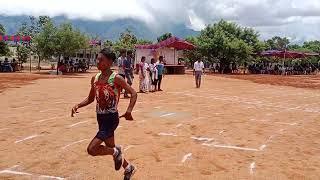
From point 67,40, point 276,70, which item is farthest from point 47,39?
point 276,70

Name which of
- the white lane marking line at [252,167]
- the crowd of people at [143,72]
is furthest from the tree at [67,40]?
the white lane marking line at [252,167]

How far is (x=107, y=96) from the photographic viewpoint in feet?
17.8

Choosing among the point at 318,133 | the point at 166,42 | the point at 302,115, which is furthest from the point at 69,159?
the point at 166,42

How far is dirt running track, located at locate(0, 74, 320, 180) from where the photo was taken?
21.0 feet

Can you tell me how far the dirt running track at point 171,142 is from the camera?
6.41 m

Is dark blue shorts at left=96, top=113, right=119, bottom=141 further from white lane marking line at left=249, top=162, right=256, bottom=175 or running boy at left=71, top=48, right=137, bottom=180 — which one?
white lane marking line at left=249, top=162, right=256, bottom=175

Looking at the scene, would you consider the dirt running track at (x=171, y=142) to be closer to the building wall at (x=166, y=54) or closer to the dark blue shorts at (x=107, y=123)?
the dark blue shorts at (x=107, y=123)

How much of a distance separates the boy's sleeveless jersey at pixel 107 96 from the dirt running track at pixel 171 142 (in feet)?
3.46

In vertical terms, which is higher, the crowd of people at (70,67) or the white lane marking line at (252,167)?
the crowd of people at (70,67)

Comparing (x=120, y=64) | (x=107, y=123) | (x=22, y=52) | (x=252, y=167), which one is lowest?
(x=252, y=167)

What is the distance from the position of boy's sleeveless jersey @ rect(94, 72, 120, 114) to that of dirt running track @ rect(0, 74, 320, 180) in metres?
1.05

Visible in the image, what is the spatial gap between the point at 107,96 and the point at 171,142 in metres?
3.09

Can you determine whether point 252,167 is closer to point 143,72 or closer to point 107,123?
point 107,123

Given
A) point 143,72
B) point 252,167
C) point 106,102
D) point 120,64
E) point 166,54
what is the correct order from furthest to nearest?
point 166,54
point 143,72
point 120,64
point 252,167
point 106,102
